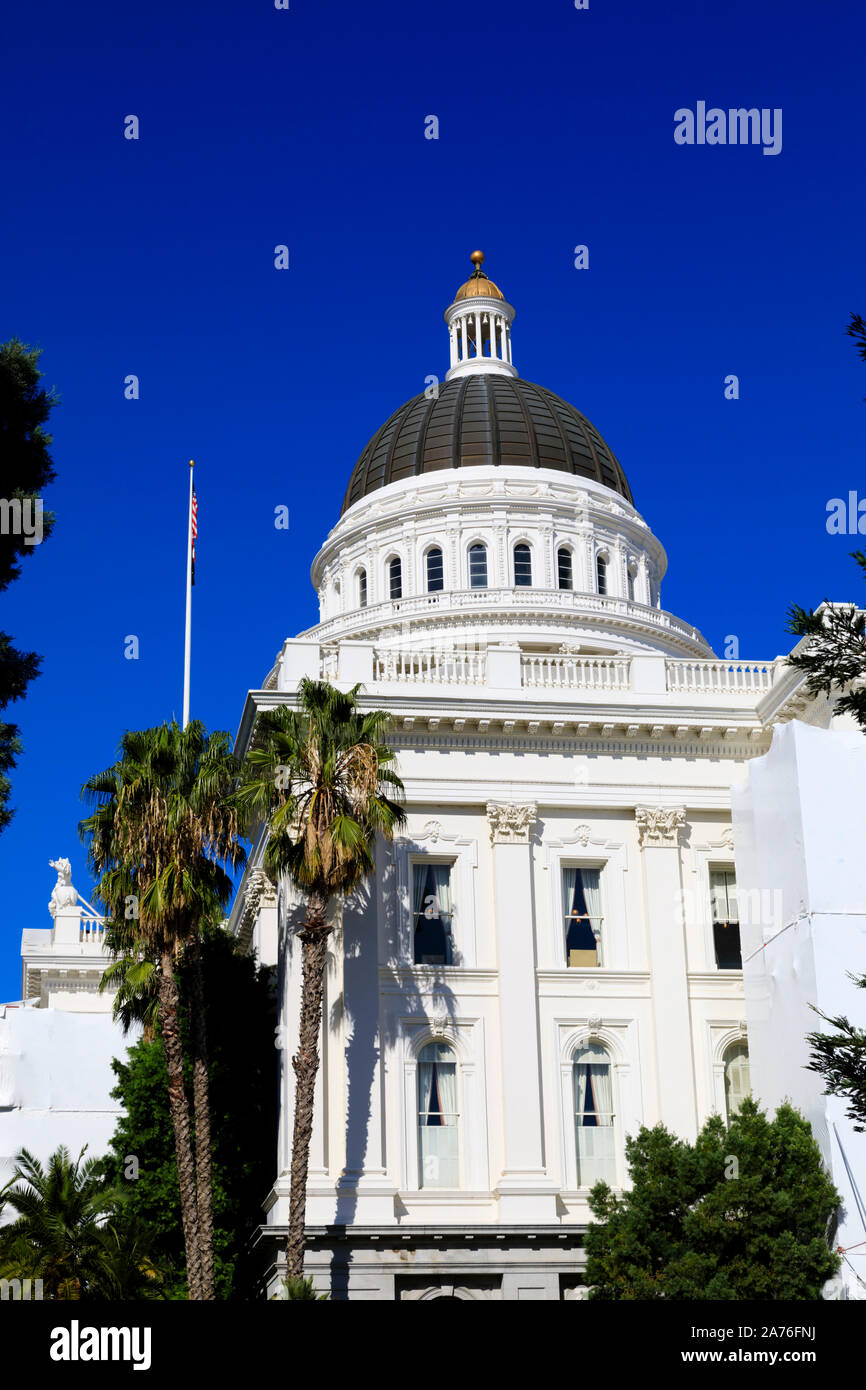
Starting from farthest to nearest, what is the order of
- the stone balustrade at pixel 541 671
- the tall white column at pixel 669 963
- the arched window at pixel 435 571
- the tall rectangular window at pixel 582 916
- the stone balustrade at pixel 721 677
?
the arched window at pixel 435 571 → the stone balustrade at pixel 721 677 → the stone balustrade at pixel 541 671 → the tall rectangular window at pixel 582 916 → the tall white column at pixel 669 963

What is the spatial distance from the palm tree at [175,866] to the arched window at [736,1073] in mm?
10498

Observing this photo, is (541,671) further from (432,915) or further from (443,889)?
(432,915)

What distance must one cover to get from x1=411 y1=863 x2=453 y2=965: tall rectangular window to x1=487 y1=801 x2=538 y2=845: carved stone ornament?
1.29 m

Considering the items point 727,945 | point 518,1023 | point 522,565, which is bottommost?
point 518,1023

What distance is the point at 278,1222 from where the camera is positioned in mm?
34406

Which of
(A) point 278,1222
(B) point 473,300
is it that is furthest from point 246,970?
(B) point 473,300

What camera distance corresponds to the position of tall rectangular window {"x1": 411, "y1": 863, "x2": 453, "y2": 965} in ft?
124

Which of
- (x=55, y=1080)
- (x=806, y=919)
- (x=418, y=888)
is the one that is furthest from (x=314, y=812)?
(x=55, y=1080)

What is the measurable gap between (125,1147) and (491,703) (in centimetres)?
1231

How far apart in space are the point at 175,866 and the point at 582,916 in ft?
29.8

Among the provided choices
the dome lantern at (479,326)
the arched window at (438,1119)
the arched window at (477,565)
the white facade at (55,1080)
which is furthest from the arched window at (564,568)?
the arched window at (438,1119)

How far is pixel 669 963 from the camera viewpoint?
37.8m

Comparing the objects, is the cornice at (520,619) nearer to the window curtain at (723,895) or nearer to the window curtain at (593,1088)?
the window curtain at (723,895)

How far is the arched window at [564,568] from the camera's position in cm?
6013
